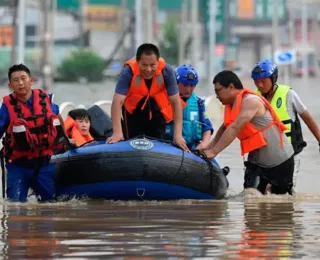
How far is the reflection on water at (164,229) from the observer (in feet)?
33.0

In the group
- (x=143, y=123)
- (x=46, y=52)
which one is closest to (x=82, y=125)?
(x=143, y=123)

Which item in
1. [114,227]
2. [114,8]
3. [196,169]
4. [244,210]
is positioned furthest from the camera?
[114,8]

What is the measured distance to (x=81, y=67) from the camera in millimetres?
106812

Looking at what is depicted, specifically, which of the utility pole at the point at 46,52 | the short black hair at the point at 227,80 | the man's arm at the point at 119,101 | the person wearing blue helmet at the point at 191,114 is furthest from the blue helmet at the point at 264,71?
the utility pole at the point at 46,52

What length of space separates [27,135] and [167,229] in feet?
8.48

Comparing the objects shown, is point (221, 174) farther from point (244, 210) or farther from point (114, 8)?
point (114, 8)

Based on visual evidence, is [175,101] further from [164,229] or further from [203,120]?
[164,229]

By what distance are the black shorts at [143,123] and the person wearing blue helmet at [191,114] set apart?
0.59 metres

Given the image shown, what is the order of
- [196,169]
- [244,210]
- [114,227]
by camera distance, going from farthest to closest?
[196,169], [244,210], [114,227]

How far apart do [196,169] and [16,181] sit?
5.51 feet

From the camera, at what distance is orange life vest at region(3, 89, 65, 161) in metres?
13.7

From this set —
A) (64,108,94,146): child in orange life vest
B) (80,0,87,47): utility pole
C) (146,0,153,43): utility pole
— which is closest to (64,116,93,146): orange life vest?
(64,108,94,146): child in orange life vest

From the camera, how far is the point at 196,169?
14320mm

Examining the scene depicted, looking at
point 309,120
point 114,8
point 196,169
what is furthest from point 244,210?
point 114,8
